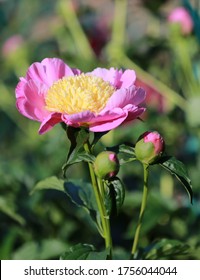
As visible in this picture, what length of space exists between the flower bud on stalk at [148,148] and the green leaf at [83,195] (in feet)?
0.46

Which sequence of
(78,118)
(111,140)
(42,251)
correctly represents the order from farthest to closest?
(111,140), (42,251), (78,118)

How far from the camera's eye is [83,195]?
1.06 meters

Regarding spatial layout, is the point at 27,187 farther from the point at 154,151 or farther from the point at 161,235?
the point at 154,151

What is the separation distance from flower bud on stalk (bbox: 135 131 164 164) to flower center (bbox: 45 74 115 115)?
2.4 inches

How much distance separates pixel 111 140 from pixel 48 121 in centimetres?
96

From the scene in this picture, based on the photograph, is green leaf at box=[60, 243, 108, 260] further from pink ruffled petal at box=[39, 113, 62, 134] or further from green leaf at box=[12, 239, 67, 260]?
green leaf at box=[12, 239, 67, 260]

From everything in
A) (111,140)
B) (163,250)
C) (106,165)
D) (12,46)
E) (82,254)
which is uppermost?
(106,165)

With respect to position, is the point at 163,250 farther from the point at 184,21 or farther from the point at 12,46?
the point at 12,46

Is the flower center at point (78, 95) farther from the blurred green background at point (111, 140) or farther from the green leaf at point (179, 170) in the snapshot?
the blurred green background at point (111, 140)

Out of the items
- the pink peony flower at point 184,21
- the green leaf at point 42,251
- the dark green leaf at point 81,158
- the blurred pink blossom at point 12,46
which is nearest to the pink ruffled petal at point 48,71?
the dark green leaf at point 81,158

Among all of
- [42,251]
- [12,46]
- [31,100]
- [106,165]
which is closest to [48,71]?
[31,100]

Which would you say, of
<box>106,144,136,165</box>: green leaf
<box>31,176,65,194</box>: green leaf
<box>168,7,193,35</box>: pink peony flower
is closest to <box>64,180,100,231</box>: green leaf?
<box>31,176,65,194</box>: green leaf

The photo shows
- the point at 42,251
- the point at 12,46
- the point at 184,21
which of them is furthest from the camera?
the point at 12,46
